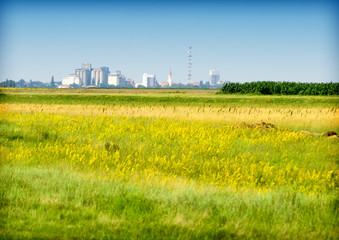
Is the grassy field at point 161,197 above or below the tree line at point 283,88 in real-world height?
below

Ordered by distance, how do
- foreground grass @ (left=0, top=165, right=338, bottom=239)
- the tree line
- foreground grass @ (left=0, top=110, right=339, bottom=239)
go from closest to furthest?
foreground grass @ (left=0, top=165, right=338, bottom=239)
foreground grass @ (left=0, top=110, right=339, bottom=239)
the tree line

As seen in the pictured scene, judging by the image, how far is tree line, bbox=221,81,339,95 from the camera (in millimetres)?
80875

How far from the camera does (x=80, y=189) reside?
9148 millimetres

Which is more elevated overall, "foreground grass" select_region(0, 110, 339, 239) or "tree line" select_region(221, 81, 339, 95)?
"tree line" select_region(221, 81, 339, 95)

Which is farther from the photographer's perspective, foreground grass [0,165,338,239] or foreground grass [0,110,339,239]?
foreground grass [0,110,339,239]

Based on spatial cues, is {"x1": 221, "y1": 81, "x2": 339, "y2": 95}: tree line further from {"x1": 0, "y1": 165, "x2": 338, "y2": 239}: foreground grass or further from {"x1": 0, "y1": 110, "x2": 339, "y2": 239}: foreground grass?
{"x1": 0, "y1": 165, "x2": 338, "y2": 239}: foreground grass

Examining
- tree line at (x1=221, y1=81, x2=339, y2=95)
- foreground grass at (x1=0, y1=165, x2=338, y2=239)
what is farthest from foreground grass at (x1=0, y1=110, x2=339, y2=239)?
tree line at (x1=221, y1=81, x2=339, y2=95)

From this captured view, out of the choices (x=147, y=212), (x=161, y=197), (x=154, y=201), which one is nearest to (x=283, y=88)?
(x=161, y=197)

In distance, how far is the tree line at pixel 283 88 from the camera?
3184 inches

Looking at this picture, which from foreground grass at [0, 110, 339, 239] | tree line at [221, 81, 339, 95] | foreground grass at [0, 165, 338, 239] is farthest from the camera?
tree line at [221, 81, 339, 95]

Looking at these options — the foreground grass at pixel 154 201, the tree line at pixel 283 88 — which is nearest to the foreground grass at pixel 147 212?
the foreground grass at pixel 154 201

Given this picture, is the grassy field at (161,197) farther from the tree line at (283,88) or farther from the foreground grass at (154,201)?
the tree line at (283,88)

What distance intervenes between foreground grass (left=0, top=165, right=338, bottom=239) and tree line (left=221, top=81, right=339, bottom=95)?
7674cm

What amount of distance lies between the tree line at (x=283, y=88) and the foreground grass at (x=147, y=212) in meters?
76.7
